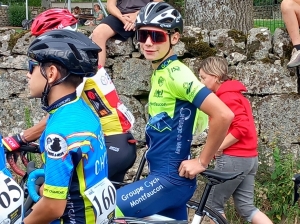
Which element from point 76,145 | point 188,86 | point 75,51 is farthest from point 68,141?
point 188,86

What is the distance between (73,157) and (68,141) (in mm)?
70

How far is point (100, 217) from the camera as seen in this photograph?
8.71 feet

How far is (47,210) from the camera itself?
2.51m

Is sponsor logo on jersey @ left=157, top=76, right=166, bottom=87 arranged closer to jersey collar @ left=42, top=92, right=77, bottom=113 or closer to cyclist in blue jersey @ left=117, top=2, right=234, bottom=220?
cyclist in blue jersey @ left=117, top=2, right=234, bottom=220

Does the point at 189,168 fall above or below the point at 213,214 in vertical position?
above

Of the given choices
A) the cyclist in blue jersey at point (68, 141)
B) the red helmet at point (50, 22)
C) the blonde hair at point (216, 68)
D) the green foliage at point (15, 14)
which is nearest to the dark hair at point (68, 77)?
the cyclist in blue jersey at point (68, 141)

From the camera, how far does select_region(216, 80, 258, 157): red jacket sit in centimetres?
443

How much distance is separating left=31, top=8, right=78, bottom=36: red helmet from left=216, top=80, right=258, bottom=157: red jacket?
4.10 ft

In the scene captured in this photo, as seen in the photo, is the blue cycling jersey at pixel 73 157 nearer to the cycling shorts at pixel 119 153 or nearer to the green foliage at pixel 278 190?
the cycling shorts at pixel 119 153

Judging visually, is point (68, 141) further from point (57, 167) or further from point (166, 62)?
point (166, 62)

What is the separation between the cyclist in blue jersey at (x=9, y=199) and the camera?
2428mm

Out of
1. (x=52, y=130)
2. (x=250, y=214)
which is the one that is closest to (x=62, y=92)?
(x=52, y=130)

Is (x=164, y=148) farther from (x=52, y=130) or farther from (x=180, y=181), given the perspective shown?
(x=52, y=130)

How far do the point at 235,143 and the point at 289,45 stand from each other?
1.41 metres
